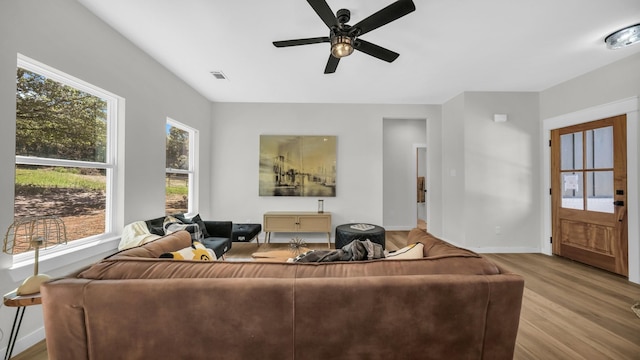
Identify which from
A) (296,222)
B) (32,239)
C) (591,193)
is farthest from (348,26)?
(591,193)

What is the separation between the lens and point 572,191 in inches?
135

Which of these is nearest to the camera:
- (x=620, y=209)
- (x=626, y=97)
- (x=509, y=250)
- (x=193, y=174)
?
(x=626, y=97)

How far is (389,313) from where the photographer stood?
0.99 metres

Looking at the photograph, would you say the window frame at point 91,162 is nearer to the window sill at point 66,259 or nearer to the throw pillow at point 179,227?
the window sill at point 66,259

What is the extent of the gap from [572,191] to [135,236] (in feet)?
18.4

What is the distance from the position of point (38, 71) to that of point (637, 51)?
19.1ft

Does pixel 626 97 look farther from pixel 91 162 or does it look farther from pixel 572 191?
pixel 91 162

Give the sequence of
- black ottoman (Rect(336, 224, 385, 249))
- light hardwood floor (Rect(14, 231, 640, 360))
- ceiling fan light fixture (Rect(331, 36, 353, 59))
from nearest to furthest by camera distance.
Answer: light hardwood floor (Rect(14, 231, 640, 360))
ceiling fan light fixture (Rect(331, 36, 353, 59))
black ottoman (Rect(336, 224, 385, 249))

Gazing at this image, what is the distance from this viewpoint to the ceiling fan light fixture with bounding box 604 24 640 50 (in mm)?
2244

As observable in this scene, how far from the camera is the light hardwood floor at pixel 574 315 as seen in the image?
168cm

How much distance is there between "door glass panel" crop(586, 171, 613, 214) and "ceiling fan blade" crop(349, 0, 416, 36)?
3.51m

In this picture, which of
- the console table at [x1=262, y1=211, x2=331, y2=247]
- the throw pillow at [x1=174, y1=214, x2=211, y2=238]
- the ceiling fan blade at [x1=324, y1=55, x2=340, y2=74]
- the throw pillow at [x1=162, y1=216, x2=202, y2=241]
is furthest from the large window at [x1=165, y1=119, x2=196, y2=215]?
the ceiling fan blade at [x1=324, y1=55, x2=340, y2=74]

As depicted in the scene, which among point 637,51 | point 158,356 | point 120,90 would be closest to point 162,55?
point 120,90

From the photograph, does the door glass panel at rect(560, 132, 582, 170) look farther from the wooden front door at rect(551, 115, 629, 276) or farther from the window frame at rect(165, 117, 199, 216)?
the window frame at rect(165, 117, 199, 216)
